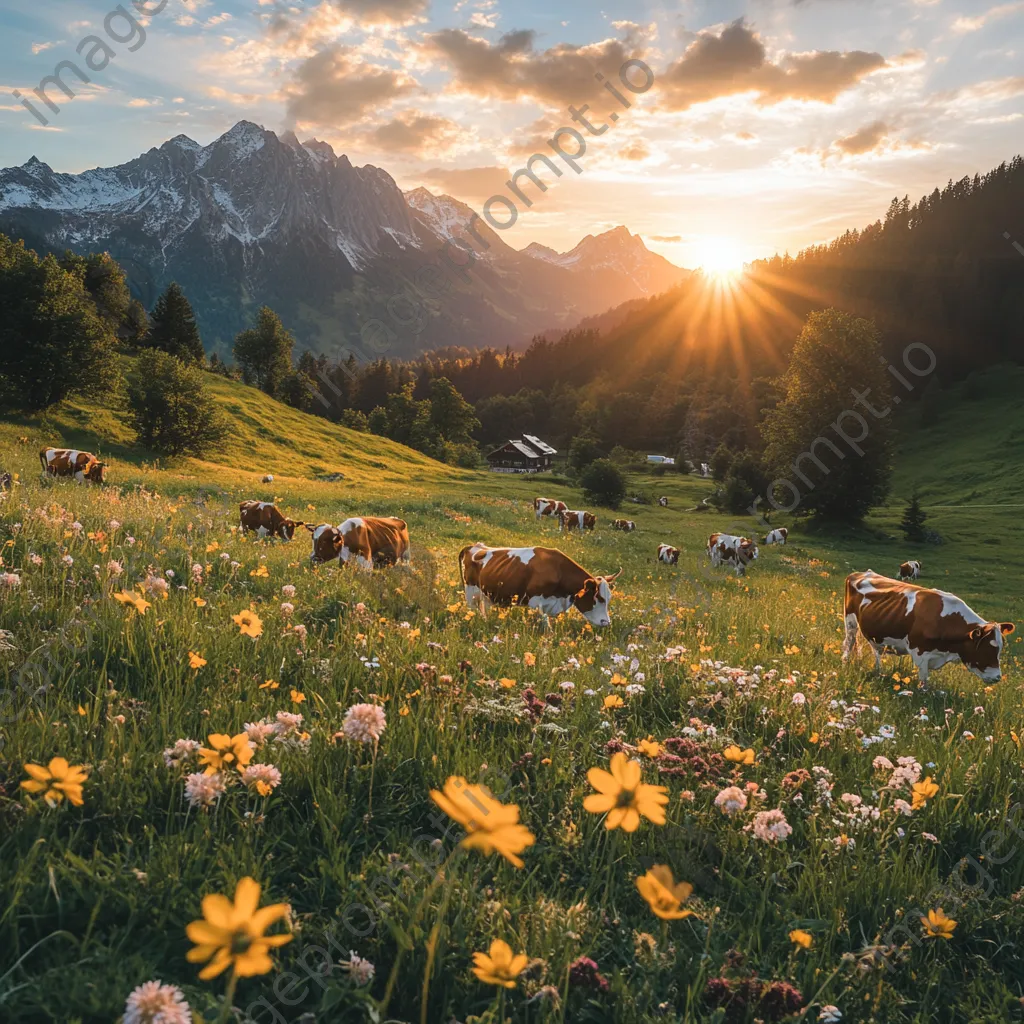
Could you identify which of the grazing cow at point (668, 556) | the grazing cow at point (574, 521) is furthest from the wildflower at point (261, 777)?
the grazing cow at point (574, 521)

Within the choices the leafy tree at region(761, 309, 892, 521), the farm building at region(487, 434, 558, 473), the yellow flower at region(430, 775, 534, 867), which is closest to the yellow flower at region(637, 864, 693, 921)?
the yellow flower at region(430, 775, 534, 867)

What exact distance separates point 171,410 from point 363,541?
38.0m

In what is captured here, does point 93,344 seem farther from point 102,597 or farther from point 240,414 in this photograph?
point 102,597

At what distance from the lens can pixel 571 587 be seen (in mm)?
9656

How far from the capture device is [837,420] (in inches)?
2196

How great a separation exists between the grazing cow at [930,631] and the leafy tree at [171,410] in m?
45.6

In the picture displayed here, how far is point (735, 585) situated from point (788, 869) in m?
19.2

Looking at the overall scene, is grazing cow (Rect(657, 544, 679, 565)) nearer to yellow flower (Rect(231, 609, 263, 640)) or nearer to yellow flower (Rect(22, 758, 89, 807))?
yellow flower (Rect(231, 609, 263, 640))

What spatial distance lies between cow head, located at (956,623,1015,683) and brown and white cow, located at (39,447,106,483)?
2536 centimetres

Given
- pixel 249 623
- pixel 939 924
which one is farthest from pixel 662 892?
pixel 249 623

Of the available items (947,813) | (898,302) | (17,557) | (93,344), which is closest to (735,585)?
(947,813)

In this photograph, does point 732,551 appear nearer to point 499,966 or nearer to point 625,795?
point 625,795

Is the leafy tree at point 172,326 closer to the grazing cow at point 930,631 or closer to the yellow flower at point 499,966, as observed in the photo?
the grazing cow at point 930,631

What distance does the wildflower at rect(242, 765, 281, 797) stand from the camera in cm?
245
